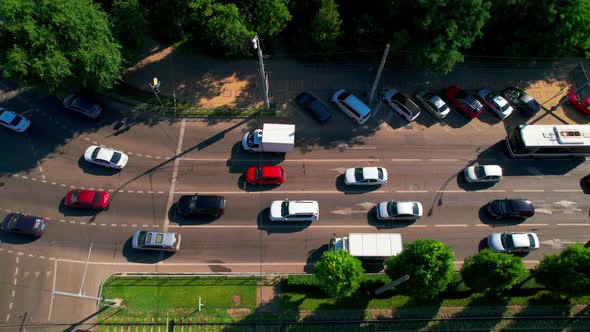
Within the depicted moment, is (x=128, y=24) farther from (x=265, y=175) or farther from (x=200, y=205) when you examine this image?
(x=265, y=175)

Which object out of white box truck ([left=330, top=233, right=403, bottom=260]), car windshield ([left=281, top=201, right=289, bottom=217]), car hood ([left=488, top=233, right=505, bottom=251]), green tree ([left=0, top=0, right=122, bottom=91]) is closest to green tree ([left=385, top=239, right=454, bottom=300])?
white box truck ([left=330, top=233, right=403, bottom=260])

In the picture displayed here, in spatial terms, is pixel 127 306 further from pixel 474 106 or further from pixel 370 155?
pixel 474 106

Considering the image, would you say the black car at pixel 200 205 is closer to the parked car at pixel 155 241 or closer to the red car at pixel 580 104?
the parked car at pixel 155 241

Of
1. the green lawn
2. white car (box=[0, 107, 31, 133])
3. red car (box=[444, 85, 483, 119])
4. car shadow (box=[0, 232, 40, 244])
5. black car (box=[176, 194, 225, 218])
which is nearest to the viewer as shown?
the green lawn

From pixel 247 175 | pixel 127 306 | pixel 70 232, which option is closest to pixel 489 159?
pixel 247 175

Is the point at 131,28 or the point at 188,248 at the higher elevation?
the point at 131,28

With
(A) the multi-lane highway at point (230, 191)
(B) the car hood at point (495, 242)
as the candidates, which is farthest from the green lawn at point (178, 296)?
(B) the car hood at point (495, 242)

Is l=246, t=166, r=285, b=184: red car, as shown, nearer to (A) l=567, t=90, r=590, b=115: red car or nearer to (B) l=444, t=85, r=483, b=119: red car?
(B) l=444, t=85, r=483, b=119: red car
